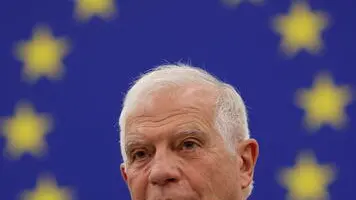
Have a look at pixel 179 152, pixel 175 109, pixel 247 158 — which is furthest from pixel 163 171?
pixel 247 158

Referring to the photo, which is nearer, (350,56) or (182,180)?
(182,180)

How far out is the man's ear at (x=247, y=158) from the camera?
278 cm

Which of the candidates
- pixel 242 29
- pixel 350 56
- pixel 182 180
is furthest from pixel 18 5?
pixel 182 180

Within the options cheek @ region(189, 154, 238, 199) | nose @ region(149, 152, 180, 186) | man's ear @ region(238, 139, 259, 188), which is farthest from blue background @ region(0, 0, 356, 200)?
nose @ region(149, 152, 180, 186)

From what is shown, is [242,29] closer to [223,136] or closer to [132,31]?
[132,31]

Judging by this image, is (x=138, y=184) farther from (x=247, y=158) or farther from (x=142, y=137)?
(x=247, y=158)

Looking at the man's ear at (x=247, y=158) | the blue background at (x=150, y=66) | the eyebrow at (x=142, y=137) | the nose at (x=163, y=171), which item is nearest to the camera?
the nose at (x=163, y=171)

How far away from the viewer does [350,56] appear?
3.93 m

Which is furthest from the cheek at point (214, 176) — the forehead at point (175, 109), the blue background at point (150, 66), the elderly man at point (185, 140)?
the blue background at point (150, 66)

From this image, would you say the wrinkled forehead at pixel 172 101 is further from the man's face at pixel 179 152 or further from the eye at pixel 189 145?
the eye at pixel 189 145

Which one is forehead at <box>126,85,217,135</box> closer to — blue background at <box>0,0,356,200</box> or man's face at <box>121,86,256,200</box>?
man's face at <box>121,86,256,200</box>

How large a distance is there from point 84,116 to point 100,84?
0.16 metres

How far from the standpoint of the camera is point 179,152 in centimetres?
261

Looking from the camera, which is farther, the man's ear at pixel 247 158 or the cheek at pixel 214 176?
the man's ear at pixel 247 158
